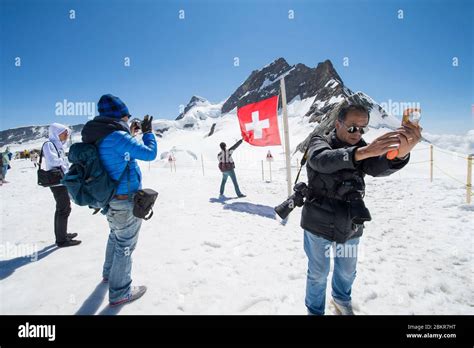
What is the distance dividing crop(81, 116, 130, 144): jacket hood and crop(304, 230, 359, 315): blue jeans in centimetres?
234

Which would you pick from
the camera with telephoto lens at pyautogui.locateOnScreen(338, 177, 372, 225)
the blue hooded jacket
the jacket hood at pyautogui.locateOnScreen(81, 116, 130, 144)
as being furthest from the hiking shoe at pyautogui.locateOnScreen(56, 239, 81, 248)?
the camera with telephoto lens at pyautogui.locateOnScreen(338, 177, 372, 225)

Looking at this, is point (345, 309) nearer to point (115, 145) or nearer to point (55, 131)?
point (115, 145)

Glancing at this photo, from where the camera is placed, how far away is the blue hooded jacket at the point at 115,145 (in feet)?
7.81

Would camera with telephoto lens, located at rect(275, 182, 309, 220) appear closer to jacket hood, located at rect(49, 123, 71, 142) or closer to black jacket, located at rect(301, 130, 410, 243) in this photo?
black jacket, located at rect(301, 130, 410, 243)

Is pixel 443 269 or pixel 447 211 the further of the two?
pixel 447 211

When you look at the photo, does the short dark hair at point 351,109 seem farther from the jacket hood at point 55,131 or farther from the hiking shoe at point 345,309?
the jacket hood at point 55,131

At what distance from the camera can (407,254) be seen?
4398 mm

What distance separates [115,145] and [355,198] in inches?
94.7

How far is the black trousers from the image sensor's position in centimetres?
413

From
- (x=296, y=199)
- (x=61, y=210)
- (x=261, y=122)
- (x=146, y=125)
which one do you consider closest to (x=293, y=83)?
(x=261, y=122)
